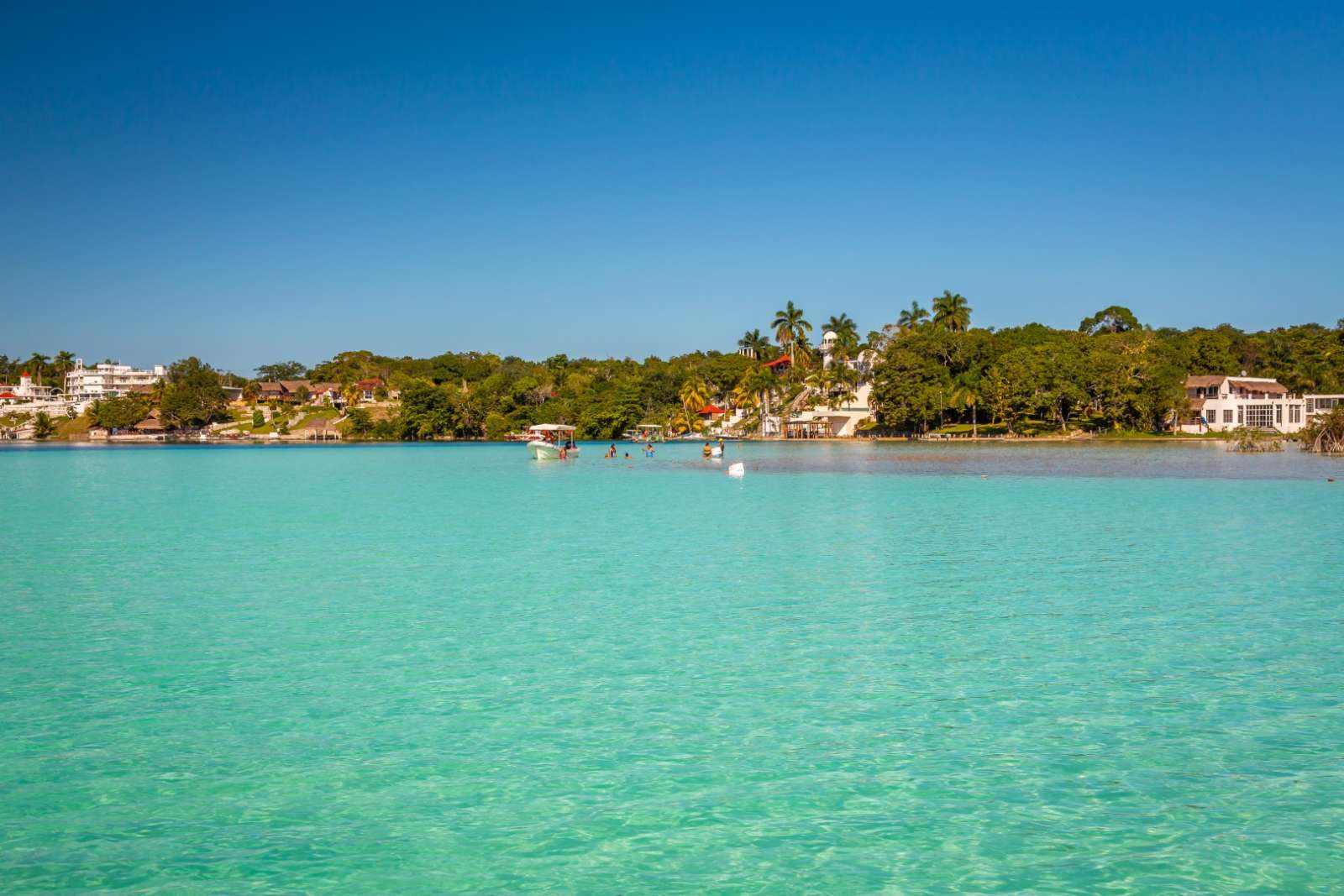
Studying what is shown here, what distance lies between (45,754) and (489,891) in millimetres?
5032

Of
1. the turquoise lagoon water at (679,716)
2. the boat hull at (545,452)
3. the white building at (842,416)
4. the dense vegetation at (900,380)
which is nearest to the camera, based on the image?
the turquoise lagoon water at (679,716)

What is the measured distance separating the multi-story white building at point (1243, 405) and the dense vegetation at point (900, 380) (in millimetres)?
3055

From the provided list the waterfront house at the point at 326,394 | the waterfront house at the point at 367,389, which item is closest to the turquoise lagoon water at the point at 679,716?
the waterfront house at the point at 367,389

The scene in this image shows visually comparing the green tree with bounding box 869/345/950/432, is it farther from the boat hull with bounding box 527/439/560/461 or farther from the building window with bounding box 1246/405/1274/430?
the boat hull with bounding box 527/439/560/461

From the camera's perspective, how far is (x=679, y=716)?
1005cm

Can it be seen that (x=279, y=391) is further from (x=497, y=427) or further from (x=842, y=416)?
(x=842, y=416)

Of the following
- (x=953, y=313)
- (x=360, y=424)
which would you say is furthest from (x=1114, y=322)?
(x=360, y=424)

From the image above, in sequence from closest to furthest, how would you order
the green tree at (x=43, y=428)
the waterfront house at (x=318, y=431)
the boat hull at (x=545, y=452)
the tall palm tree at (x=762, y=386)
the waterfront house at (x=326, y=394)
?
the boat hull at (x=545, y=452)
the tall palm tree at (x=762, y=386)
the waterfront house at (x=318, y=431)
the green tree at (x=43, y=428)
the waterfront house at (x=326, y=394)

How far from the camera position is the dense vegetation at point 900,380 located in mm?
96938

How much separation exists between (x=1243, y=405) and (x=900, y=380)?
108 feet

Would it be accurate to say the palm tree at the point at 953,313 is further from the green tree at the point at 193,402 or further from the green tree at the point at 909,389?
the green tree at the point at 193,402

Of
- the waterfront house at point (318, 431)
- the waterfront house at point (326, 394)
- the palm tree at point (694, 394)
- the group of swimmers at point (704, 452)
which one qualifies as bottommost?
the group of swimmers at point (704, 452)

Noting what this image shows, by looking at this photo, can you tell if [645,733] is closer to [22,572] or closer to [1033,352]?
[22,572]

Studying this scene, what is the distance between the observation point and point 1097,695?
34.3 feet
